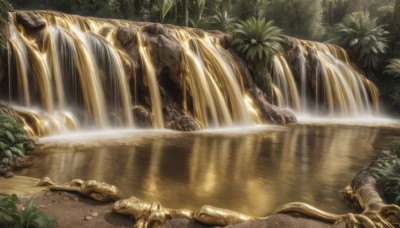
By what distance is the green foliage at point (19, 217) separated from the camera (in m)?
3.17

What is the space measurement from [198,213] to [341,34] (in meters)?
23.0

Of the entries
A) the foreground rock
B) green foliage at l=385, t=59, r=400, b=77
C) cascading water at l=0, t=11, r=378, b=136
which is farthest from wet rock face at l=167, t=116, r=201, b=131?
green foliage at l=385, t=59, r=400, b=77

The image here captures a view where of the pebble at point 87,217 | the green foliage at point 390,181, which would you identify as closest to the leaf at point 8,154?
the pebble at point 87,217

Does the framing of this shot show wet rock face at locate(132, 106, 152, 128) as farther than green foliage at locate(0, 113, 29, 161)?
Yes

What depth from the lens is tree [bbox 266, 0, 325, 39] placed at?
32.1 meters

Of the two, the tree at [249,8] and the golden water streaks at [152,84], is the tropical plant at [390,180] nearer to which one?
the golden water streaks at [152,84]

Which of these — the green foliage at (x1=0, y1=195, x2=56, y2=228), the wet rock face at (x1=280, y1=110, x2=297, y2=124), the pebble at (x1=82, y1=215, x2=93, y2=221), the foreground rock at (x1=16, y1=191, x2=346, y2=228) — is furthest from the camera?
the wet rock face at (x1=280, y1=110, x2=297, y2=124)

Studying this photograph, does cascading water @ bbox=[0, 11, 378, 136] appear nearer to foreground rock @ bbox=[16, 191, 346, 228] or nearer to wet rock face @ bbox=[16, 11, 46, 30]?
wet rock face @ bbox=[16, 11, 46, 30]

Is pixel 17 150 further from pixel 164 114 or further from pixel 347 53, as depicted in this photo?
pixel 347 53

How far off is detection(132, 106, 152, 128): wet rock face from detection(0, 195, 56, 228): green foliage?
814 cm

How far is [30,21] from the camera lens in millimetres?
10742

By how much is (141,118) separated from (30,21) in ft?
14.1

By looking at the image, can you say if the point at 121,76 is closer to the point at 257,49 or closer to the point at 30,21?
the point at 30,21

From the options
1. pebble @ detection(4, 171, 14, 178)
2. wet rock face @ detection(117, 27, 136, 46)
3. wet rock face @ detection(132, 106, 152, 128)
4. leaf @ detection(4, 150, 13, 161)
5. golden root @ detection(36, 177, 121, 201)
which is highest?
wet rock face @ detection(117, 27, 136, 46)
